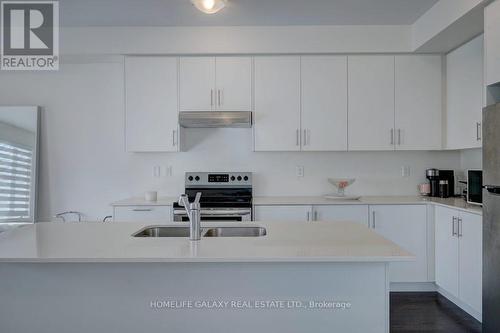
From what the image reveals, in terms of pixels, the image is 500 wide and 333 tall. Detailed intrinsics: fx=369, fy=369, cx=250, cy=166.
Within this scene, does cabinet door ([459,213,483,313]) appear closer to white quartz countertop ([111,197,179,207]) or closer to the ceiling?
the ceiling

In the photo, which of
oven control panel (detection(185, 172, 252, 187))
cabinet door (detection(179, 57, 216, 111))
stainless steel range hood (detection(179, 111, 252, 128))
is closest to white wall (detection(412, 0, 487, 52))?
stainless steel range hood (detection(179, 111, 252, 128))

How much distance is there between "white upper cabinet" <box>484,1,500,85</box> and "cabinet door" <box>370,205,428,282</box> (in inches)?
56.5

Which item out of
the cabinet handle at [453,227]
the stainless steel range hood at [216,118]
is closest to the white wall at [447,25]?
the cabinet handle at [453,227]

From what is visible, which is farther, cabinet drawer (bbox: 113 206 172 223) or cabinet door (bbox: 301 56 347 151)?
cabinet door (bbox: 301 56 347 151)

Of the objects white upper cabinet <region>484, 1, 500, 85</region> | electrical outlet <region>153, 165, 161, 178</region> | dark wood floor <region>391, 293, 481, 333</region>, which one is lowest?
dark wood floor <region>391, 293, 481, 333</region>

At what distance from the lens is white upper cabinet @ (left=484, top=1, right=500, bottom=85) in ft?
8.17

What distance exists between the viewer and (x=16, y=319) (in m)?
1.81

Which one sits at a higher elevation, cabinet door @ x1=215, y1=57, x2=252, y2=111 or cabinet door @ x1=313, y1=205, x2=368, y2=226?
cabinet door @ x1=215, y1=57, x2=252, y2=111

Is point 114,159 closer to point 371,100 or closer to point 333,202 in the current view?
point 333,202

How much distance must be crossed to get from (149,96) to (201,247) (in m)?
2.46

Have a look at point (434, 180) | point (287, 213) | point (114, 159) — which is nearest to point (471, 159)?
point (434, 180)

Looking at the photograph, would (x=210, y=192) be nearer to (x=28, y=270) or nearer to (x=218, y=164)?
(x=218, y=164)

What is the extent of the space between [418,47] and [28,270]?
12.0 ft

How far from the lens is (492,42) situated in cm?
254
